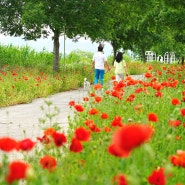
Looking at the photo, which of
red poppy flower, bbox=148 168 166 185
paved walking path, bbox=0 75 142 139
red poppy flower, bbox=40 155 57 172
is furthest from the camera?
paved walking path, bbox=0 75 142 139

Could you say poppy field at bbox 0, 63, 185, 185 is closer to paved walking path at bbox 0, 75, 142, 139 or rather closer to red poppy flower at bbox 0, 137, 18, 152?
red poppy flower at bbox 0, 137, 18, 152

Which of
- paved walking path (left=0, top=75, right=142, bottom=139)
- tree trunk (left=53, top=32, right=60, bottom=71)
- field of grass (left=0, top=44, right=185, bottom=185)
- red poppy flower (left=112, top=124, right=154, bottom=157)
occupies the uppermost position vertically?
tree trunk (left=53, top=32, right=60, bottom=71)

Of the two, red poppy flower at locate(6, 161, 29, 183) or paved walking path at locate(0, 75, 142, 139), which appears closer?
red poppy flower at locate(6, 161, 29, 183)

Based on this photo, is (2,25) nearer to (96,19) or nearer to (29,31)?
(29,31)

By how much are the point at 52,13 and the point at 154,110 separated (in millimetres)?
14286

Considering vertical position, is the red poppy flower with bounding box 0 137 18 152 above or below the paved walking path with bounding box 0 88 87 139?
above

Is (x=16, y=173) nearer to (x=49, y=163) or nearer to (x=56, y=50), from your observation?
(x=49, y=163)

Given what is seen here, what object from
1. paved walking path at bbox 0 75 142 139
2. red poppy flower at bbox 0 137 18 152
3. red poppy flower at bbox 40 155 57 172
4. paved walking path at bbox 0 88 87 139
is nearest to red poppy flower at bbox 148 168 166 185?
red poppy flower at bbox 40 155 57 172

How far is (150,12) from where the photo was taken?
83.3 ft

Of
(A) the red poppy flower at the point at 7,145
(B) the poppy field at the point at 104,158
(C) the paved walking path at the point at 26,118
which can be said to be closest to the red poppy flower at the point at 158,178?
(B) the poppy field at the point at 104,158

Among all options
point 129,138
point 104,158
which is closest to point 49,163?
point 129,138

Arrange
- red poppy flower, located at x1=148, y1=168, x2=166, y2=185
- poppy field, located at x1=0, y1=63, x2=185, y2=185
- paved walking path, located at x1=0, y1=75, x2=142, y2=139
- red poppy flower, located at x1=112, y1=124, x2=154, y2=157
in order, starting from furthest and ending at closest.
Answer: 1. paved walking path, located at x1=0, y1=75, x2=142, y2=139
2. red poppy flower, located at x1=148, y1=168, x2=166, y2=185
3. poppy field, located at x1=0, y1=63, x2=185, y2=185
4. red poppy flower, located at x1=112, y1=124, x2=154, y2=157

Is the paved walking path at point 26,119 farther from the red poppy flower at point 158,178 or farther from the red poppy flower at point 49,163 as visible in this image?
the red poppy flower at point 158,178

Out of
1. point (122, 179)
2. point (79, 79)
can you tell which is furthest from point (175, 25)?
point (122, 179)
